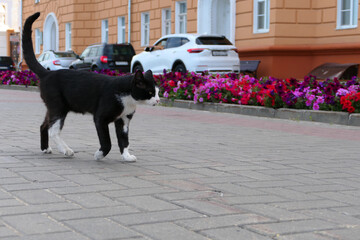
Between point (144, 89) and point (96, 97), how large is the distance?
22.7 inches

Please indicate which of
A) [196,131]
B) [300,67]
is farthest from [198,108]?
[300,67]

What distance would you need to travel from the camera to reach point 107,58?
26.6 meters

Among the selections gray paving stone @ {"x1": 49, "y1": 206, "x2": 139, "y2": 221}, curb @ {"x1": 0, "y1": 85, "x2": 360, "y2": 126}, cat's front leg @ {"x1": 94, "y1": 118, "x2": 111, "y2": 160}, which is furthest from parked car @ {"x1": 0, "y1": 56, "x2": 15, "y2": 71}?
gray paving stone @ {"x1": 49, "y1": 206, "x2": 139, "y2": 221}

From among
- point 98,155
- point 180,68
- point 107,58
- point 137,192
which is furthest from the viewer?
point 107,58

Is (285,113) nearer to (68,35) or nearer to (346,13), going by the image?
(346,13)

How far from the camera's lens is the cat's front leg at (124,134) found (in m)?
6.37

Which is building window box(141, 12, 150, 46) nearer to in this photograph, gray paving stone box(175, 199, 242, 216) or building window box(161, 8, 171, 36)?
building window box(161, 8, 171, 36)

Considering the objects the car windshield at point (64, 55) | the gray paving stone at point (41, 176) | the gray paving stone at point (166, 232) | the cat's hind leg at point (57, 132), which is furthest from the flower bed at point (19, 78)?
the gray paving stone at point (166, 232)

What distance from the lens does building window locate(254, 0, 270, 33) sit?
22.2m

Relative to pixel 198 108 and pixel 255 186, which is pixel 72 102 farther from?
pixel 198 108

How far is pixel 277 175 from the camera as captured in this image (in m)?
5.83

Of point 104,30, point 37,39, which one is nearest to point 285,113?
point 104,30

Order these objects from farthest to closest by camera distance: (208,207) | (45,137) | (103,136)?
1. (45,137)
2. (103,136)
3. (208,207)

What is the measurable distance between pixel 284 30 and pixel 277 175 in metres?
16.3
